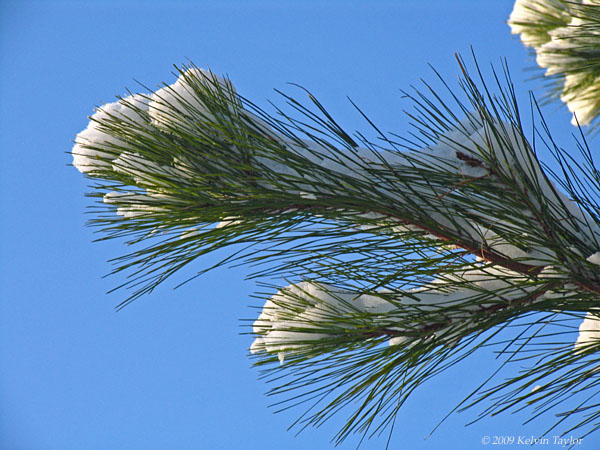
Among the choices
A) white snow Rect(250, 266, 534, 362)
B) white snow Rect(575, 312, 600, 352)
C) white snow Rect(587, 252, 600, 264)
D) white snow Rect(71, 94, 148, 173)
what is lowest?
white snow Rect(575, 312, 600, 352)

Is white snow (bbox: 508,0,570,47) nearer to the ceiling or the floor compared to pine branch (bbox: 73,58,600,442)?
nearer to the ceiling

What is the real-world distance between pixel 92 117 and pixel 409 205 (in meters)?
0.51

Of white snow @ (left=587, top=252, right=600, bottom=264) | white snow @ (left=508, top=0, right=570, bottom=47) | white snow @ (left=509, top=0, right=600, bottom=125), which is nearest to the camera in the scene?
white snow @ (left=587, top=252, right=600, bottom=264)

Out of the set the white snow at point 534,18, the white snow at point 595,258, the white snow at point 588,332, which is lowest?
the white snow at point 588,332

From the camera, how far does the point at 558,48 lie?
208cm

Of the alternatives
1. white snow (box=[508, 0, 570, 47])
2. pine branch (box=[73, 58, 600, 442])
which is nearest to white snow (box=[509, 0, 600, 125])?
white snow (box=[508, 0, 570, 47])

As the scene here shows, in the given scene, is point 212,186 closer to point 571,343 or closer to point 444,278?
point 444,278

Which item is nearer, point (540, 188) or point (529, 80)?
point (540, 188)

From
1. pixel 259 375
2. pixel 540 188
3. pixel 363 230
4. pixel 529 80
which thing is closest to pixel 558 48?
pixel 529 80

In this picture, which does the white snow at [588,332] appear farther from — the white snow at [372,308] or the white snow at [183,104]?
the white snow at [183,104]

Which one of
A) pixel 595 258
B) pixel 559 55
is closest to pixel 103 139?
pixel 595 258

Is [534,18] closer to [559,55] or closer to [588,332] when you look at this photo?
[559,55]

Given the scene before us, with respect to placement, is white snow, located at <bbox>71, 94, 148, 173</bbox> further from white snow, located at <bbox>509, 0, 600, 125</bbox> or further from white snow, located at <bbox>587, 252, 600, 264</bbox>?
white snow, located at <bbox>509, 0, 600, 125</bbox>

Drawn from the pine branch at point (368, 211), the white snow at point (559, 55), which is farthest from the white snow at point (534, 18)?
the pine branch at point (368, 211)
